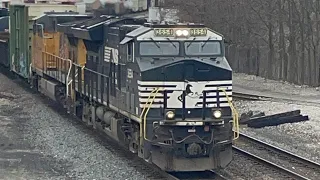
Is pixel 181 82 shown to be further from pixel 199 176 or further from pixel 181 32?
pixel 199 176

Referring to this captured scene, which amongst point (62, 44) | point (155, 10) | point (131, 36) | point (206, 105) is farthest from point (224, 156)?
point (62, 44)

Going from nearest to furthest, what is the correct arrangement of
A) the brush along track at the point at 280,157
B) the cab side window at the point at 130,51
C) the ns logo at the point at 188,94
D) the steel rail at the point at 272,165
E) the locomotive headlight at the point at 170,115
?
the locomotive headlight at the point at 170,115 < the ns logo at the point at 188,94 < the steel rail at the point at 272,165 < the cab side window at the point at 130,51 < the brush along track at the point at 280,157

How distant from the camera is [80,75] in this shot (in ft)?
60.4

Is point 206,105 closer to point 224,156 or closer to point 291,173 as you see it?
point 224,156

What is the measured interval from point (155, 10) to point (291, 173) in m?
4.95

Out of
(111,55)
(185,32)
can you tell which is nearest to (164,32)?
(185,32)

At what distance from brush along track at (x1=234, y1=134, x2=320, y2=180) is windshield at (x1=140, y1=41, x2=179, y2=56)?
353cm

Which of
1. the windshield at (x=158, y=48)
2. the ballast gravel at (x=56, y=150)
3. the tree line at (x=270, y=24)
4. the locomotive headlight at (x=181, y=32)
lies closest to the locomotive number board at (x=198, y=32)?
the locomotive headlight at (x=181, y=32)

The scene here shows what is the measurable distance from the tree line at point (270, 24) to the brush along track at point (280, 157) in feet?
76.2

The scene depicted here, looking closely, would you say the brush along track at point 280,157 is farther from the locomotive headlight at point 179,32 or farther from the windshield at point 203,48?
the locomotive headlight at point 179,32

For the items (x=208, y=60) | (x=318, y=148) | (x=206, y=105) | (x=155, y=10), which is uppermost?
(x=155, y=10)

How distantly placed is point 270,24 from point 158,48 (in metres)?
28.7

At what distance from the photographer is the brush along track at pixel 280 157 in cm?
1357

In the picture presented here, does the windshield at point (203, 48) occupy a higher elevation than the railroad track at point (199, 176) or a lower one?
higher
